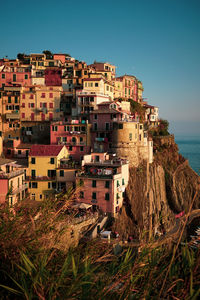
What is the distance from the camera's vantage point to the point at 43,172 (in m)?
41.9

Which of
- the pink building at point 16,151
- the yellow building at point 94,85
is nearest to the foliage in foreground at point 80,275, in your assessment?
the pink building at point 16,151

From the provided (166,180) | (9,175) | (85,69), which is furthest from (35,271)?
(85,69)

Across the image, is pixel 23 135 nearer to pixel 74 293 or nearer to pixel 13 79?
pixel 13 79

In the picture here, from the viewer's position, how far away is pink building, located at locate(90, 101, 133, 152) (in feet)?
157

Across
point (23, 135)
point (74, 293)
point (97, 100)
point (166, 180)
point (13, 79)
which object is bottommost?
point (166, 180)

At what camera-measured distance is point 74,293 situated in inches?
222

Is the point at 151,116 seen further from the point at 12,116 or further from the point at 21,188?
the point at 21,188

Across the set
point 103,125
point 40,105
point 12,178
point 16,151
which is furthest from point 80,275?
point 40,105

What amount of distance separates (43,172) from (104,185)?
10.5 meters

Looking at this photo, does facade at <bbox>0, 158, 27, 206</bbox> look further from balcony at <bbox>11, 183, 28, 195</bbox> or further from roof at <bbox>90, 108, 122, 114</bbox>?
roof at <bbox>90, 108, 122, 114</bbox>

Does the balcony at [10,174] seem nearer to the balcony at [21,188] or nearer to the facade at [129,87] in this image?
the balcony at [21,188]

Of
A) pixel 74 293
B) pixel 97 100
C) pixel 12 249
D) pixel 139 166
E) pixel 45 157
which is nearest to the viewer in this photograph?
pixel 74 293

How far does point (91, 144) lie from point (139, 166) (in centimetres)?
918

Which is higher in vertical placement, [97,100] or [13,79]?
[13,79]
